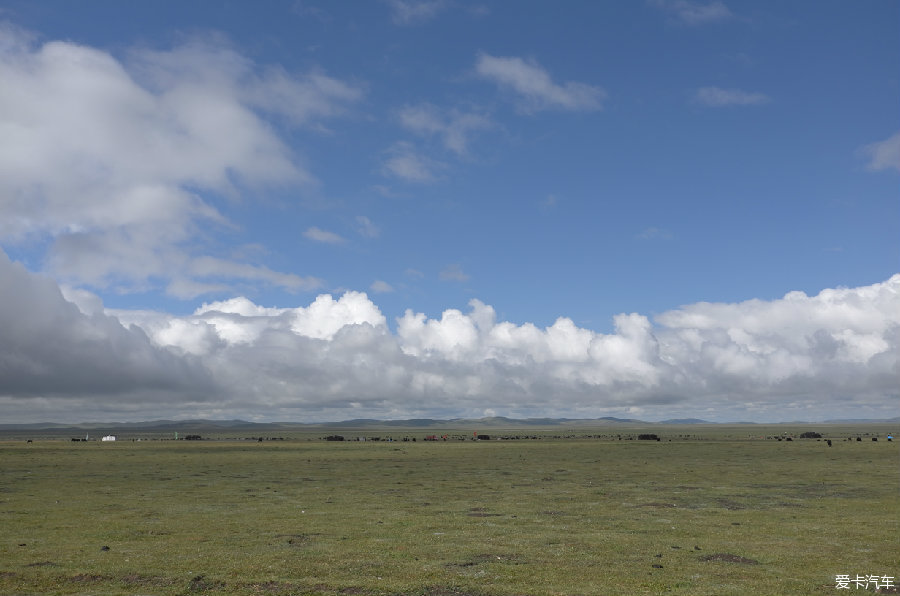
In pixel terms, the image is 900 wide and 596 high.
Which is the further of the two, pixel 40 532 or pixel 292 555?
pixel 40 532

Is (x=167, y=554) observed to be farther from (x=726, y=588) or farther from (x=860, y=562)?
(x=860, y=562)

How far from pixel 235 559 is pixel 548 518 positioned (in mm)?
15910

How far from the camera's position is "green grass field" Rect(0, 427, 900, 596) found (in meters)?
19.6

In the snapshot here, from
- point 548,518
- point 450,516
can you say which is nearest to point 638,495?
point 548,518

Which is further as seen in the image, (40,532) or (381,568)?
(40,532)

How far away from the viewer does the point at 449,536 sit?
88.6 feet

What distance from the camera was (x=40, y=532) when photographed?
2853 cm

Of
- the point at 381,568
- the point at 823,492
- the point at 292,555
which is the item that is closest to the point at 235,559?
the point at 292,555

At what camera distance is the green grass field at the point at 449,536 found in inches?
772

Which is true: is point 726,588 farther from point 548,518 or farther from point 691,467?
point 691,467

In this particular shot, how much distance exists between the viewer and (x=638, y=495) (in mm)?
41969

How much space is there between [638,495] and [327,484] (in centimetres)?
2416

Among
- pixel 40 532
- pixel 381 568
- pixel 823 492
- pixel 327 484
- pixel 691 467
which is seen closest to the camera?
pixel 381 568

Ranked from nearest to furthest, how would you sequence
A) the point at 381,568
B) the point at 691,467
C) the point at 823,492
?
the point at 381,568, the point at 823,492, the point at 691,467
